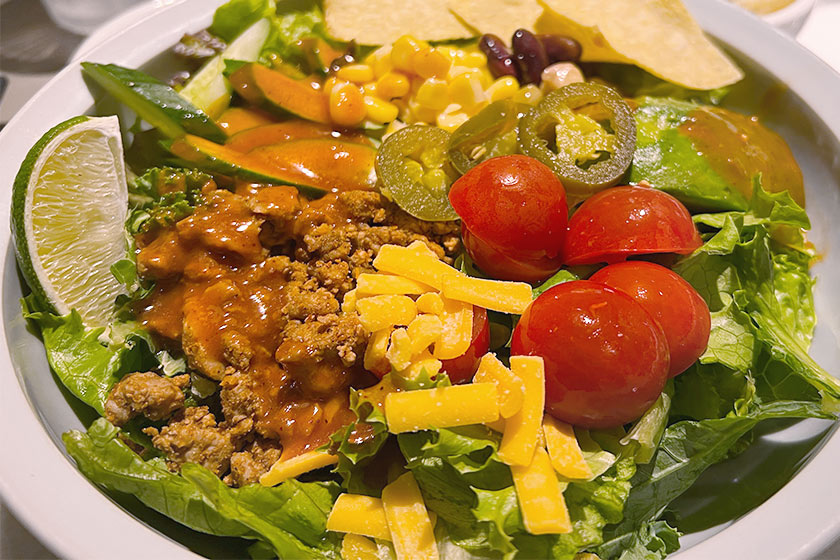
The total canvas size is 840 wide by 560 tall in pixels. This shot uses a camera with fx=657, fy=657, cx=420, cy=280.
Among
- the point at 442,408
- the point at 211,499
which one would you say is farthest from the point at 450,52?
the point at 211,499

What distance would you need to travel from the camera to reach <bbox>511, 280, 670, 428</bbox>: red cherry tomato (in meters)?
1.75

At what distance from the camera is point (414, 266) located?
6.39 feet

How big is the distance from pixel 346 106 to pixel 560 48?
1014mm

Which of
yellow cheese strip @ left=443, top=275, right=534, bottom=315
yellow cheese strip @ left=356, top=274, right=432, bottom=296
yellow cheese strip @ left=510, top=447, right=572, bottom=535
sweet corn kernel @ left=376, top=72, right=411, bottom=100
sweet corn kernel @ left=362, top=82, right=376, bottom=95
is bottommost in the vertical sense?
yellow cheese strip @ left=510, top=447, right=572, bottom=535

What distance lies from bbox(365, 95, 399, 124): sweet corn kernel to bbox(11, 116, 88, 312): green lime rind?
3.82 feet

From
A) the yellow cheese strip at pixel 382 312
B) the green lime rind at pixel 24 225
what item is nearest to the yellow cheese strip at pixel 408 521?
the yellow cheese strip at pixel 382 312

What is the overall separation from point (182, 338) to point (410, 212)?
0.85m

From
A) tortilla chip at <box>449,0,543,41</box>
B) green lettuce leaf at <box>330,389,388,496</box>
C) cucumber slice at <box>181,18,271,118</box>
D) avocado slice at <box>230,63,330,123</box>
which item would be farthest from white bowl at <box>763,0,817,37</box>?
green lettuce leaf at <box>330,389,388,496</box>

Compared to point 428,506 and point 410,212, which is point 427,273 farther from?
point 428,506

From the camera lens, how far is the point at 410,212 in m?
2.28

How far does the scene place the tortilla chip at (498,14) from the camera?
314cm

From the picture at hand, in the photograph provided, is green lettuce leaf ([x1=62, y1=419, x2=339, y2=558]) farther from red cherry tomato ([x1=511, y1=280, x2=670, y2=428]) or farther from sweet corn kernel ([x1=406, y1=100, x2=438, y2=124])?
sweet corn kernel ([x1=406, y1=100, x2=438, y2=124])

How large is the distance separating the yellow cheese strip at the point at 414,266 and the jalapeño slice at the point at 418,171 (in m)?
0.33

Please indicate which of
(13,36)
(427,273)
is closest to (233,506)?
Answer: (427,273)
